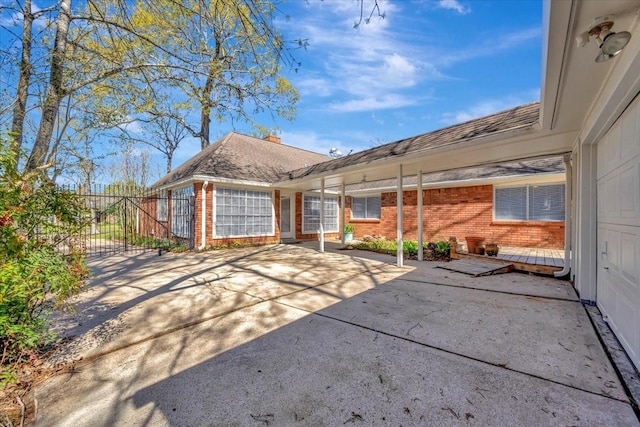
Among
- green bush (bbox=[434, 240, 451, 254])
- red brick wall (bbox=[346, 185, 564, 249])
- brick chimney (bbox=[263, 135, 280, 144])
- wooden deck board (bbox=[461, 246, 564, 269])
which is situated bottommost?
wooden deck board (bbox=[461, 246, 564, 269])

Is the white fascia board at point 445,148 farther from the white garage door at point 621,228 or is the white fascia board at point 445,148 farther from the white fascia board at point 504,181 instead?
the white fascia board at point 504,181

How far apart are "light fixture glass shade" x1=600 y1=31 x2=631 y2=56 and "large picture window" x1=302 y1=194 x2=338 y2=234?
12.3 meters

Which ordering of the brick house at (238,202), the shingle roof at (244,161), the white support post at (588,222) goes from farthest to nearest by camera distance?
the shingle roof at (244,161), the brick house at (238,202), the white support post at (588,222)

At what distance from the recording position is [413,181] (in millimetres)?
12945

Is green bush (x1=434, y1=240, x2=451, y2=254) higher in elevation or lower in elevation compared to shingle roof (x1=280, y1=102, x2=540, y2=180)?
lower

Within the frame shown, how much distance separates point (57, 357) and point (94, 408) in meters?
1.22

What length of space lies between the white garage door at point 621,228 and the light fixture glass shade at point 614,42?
30.4 inches

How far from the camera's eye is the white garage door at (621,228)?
2.59m

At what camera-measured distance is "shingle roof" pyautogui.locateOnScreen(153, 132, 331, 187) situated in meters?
11.3

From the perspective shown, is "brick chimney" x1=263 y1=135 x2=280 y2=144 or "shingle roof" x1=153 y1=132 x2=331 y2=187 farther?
"brick chimney" x1=263 y1=135 x2=280 y2=144

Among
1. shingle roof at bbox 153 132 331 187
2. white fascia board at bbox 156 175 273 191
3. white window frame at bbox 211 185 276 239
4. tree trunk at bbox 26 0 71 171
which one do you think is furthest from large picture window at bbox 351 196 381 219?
tree trunk at bbox 26 0 71 171

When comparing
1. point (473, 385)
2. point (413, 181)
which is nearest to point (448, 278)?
point (473, 385)

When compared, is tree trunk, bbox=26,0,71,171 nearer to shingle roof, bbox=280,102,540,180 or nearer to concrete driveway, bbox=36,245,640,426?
concrete driveway, bbox=36,245,640,426

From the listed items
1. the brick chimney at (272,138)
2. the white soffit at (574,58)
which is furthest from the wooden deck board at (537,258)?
the brick chimney at (272,138)
